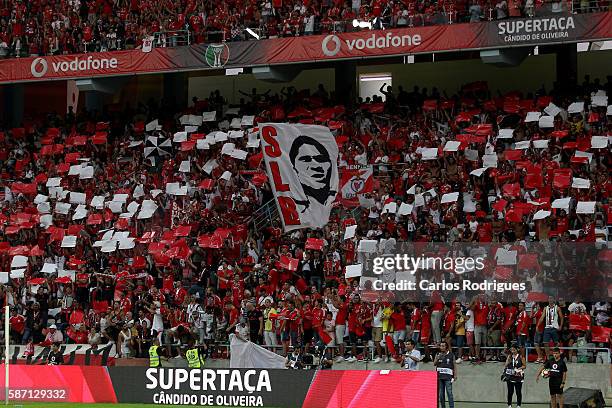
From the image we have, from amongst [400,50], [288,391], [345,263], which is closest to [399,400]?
[288,391]

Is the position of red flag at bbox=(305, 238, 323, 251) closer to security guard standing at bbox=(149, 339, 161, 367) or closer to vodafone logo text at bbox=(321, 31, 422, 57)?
security guard standing at bbox=(149, 339, 161, 367)

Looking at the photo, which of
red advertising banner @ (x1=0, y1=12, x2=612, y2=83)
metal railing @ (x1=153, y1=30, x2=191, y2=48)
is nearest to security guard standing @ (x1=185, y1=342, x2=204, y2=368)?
red advertising banner @ (x1=0, y1=12, x2=612, y2=83)

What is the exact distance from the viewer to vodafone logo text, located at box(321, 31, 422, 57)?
36.6m

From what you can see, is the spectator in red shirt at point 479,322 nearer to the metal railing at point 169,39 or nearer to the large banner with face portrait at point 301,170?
the large banner with face portrait at point 301,170

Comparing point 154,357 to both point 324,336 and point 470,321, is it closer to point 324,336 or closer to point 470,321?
point 324,336

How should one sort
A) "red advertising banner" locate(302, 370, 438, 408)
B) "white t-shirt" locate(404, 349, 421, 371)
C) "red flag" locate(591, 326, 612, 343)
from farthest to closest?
"white t-shirt" locate(404, 349, 421, 371)
"red flag" locate(591, 326, 612, 343)
"red advertising banner" locate(302, 370, 438, 408)

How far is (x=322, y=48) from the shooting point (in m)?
37.8

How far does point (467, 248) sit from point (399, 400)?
12.3 ft

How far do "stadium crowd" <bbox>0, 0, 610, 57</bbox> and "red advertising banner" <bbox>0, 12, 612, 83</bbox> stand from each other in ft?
1.18

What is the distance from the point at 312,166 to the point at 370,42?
5.42 metres

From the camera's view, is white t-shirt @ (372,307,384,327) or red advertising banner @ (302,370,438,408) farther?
white t-shirt @ (372,307,384,327)

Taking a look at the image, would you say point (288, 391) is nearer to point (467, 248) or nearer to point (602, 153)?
point (467, 248)

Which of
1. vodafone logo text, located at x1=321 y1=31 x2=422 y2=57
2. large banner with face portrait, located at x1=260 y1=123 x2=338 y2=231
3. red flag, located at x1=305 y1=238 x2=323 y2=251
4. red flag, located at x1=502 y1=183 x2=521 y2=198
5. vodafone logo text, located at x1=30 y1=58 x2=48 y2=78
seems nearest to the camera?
red flag, located at x1=502 y1=183 x2=521 y2=198

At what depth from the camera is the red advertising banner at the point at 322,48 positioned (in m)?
34.5
